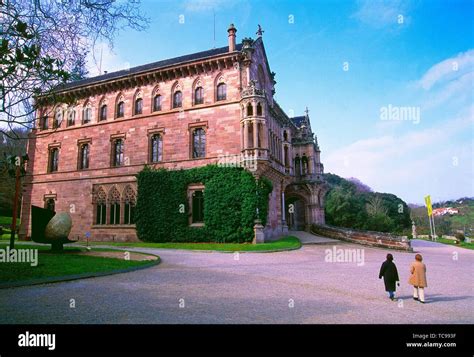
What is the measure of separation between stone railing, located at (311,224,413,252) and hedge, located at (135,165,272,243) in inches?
370

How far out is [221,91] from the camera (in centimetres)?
2441

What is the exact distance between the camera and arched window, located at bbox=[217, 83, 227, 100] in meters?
24.2

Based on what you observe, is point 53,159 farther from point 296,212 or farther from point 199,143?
point 296,212

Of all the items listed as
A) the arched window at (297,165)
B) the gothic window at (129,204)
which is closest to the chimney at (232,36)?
the gothic window at (129,204)

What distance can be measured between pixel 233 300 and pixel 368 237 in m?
21.1

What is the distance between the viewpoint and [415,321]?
17.8 feet

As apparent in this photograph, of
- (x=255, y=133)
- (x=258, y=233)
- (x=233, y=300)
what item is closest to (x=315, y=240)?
(x=258, y=233)

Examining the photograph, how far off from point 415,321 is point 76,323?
19.8 feet

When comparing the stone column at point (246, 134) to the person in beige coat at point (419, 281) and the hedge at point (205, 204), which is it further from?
the person in beige coat at point (419, 281)

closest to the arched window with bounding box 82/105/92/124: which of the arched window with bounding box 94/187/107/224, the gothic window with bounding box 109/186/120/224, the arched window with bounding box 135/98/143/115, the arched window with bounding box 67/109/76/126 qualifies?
the arched window with bounding box 67/109/76/126

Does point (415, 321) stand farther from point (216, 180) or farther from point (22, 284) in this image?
point (216, 180)

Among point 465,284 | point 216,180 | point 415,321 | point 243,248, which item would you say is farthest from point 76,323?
point 216,180

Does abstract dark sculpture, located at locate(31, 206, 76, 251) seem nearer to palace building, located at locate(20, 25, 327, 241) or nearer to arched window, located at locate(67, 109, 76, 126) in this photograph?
palace building, located at locate(20, 25, 327, 241)
